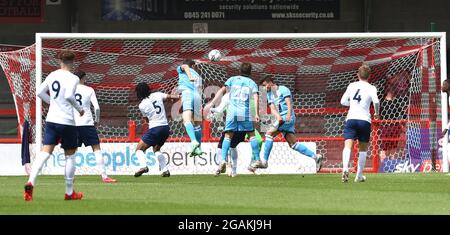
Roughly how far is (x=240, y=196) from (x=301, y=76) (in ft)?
36.2

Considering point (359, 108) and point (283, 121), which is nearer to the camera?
point (359, 108)

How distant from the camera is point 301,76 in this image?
25.5 meters

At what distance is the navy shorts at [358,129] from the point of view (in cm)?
1803

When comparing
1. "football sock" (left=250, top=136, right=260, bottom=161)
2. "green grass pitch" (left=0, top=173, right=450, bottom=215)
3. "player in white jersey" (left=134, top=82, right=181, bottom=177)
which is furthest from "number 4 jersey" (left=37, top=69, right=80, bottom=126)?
"football sock" (left=250, top=136, right=260, bottom=161)

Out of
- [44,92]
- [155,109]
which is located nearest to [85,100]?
[155,109]

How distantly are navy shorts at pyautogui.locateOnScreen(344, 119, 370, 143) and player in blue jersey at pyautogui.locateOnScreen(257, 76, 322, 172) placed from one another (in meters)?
2.91

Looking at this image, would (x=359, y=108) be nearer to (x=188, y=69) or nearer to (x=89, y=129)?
(x=188, y=69)

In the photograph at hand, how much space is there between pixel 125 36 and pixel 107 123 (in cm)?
347

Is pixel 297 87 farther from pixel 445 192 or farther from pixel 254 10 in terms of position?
pixel 445 192

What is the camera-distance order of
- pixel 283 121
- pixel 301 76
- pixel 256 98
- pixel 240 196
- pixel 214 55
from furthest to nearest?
pixel 301 76
pixel 214 55
pixel 283 121
pixel 256 98
pixel 240 196

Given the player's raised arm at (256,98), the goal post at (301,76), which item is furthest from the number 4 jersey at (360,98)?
the goal post at (301,76)

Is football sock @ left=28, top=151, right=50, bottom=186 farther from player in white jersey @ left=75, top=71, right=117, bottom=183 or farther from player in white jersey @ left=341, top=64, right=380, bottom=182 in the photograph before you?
player in white jersey @ left=341, top=64, right=380, bottom=182
